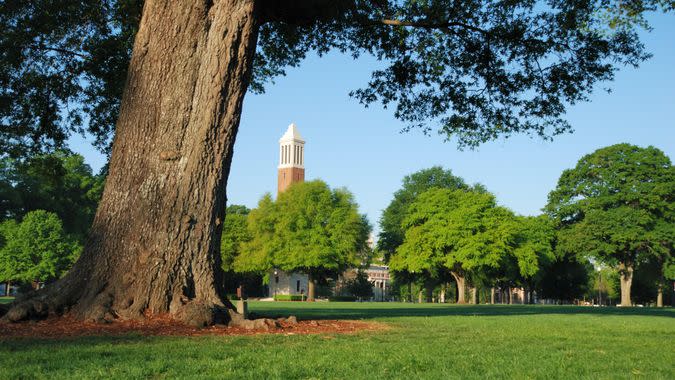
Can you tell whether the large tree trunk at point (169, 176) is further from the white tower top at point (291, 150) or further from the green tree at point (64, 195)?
the white tower top at point (291, 150)

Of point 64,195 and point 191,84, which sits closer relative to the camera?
point 191,84

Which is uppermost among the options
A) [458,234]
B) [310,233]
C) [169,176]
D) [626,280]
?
[310,233]

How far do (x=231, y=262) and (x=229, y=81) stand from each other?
6388 centimetres

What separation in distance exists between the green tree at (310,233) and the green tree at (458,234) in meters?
5.62

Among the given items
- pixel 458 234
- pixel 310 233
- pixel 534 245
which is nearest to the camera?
pixel 458 234

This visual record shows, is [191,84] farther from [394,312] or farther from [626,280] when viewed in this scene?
[626,280]

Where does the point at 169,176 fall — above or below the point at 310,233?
below

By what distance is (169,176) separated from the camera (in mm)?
10625

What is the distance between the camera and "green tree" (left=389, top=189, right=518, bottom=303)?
2036 inches

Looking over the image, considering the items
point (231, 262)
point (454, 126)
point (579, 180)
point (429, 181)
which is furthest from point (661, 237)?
point (231, 262)

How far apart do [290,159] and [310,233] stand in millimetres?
72746

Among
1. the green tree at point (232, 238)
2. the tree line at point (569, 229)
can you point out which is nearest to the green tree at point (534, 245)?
the tree line at point (569, 229)

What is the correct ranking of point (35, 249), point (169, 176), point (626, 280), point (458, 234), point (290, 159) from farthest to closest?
point (290, 159) → point (35, 249) → point (458, 234) → point (626, 280) → point (169, 176)

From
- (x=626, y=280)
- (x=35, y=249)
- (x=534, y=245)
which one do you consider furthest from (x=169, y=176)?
(x=35, y=249)
